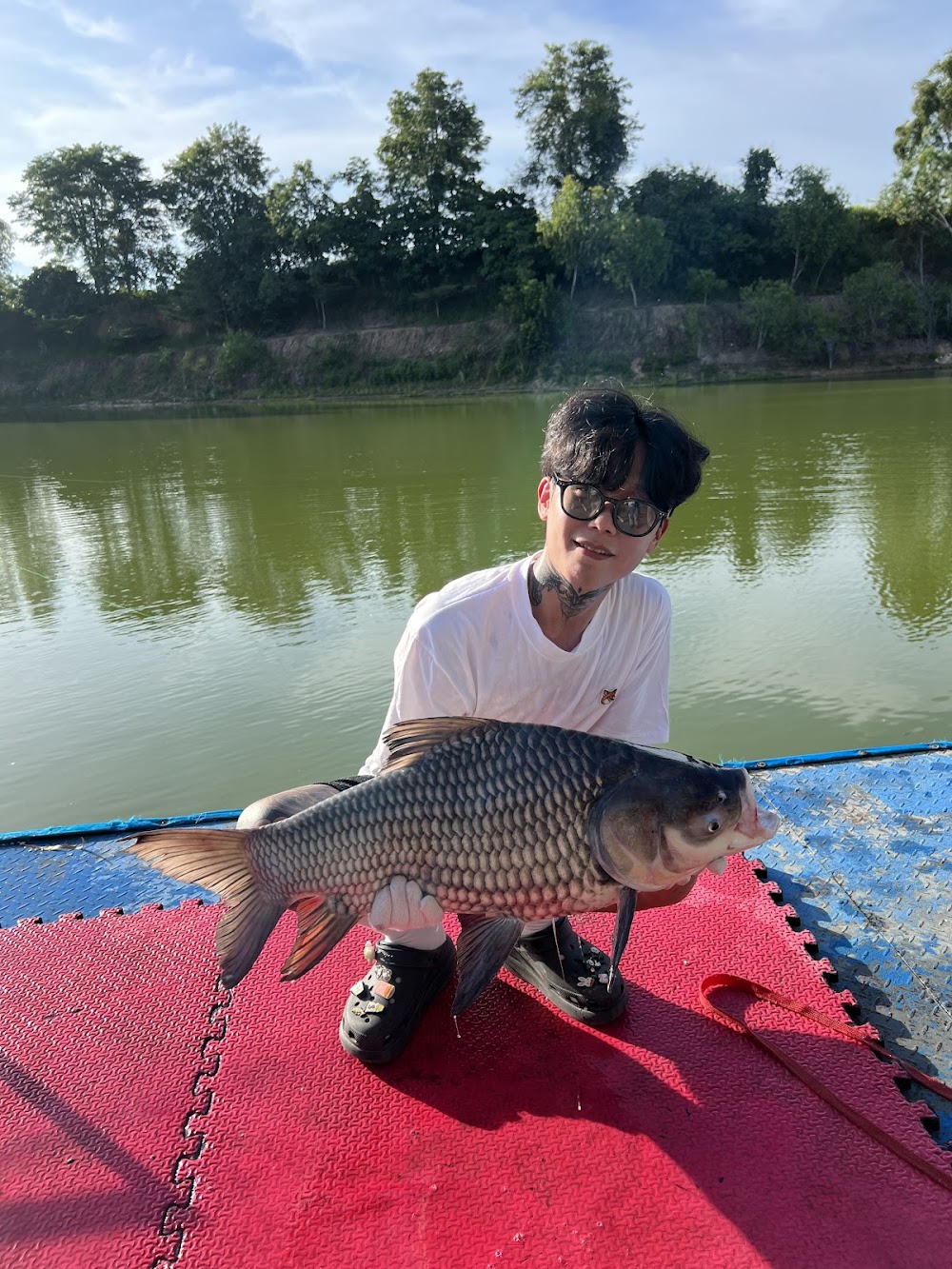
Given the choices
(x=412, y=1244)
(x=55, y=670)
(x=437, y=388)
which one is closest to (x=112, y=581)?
(x=55, y=670)

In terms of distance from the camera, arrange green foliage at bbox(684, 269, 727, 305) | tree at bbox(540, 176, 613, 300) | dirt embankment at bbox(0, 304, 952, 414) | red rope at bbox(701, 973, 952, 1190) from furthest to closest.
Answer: green foliage at bbox(684, 269, 727, 305) < tree at bbox(540, 176, 613, 300) < dirt embankment at bbox(0, 304, 952, 414) < red rope at bbox(701, 973, 952, 1190)

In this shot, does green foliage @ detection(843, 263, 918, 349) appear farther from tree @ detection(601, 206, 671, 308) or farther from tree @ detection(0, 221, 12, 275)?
tree @ detection(0, 221, 12, 275)

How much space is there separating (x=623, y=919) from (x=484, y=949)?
0.90 feet

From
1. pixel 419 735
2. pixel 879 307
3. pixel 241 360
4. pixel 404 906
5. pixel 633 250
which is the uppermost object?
pixel 633 250

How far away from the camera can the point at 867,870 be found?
2.63m

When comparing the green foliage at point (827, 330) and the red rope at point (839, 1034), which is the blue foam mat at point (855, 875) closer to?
the red rope at point (839, 1034)

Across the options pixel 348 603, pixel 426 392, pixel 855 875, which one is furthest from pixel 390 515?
pixel 426 392

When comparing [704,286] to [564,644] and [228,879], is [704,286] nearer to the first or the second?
[564,644]

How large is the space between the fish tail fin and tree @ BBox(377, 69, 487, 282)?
140ft

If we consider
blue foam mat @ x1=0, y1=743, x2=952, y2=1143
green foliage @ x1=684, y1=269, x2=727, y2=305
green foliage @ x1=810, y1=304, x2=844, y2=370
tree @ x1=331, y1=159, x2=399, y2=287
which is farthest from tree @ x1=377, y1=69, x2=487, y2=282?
blue foam mat @ x1=0, y1=743, x2=952, y2=1143

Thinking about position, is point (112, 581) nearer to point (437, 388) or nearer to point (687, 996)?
point (687, 996)

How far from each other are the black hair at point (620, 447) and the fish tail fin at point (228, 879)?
107 cm

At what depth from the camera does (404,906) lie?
5.53ft

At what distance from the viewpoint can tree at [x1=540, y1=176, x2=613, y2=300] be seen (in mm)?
35531
